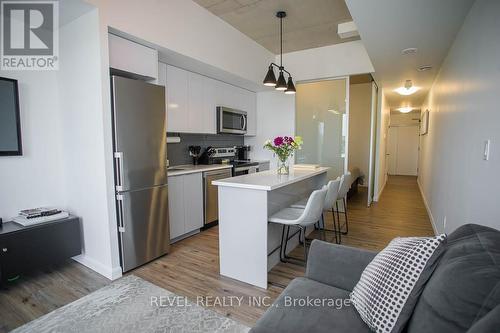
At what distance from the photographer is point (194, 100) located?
3881 mm

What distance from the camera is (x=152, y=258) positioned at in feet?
9.27

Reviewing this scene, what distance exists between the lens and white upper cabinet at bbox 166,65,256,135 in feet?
11.6

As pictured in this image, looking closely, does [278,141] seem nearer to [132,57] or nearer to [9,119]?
[132,57]

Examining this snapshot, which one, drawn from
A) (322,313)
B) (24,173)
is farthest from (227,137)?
(322,313)

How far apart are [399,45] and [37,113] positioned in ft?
13.4

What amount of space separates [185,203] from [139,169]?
39.2 inches

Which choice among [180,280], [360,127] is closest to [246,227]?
[180,280]

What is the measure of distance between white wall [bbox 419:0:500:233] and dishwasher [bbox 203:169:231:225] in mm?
2829

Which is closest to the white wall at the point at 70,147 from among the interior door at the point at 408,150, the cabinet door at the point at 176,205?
the cabinet door at the point at 176,205

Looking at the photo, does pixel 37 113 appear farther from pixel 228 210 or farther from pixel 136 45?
pixel 228 210

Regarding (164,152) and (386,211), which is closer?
(164,152)

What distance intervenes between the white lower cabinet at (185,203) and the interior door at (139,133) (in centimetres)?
47

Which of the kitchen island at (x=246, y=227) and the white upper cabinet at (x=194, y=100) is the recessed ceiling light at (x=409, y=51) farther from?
the white upper cabinet at (x=194, y=100)

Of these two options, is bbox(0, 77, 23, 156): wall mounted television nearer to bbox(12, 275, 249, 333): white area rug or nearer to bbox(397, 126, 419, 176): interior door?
bbox(12, 275, 249, 333): white area rug
